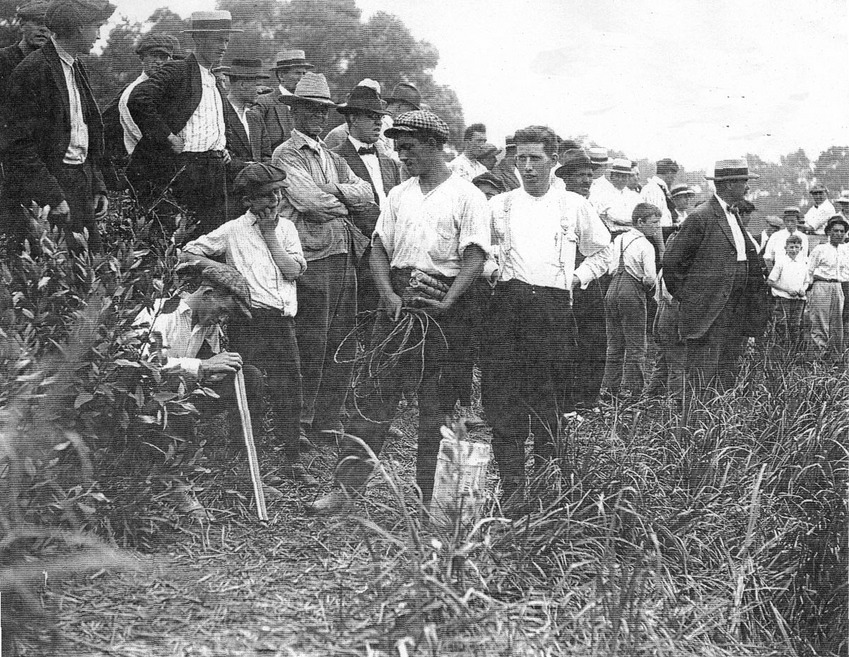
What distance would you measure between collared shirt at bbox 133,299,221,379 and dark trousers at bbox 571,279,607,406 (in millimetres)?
1856

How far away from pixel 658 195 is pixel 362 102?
310 centimetres

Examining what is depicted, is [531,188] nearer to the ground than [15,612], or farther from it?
farther from it

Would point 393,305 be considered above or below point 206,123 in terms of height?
below

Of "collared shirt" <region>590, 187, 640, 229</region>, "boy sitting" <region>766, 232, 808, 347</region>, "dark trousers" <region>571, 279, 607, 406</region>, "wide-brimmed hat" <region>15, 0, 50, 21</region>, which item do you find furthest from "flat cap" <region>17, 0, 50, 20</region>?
"boy sitting" <region>766, 232, 808, 347</region>

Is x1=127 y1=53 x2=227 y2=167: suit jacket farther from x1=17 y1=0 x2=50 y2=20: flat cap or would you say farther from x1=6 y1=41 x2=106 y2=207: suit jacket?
x1=17 y1=0 x2=50 y2=20: flat cap

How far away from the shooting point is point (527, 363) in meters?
4.80

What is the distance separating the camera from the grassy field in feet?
10.9

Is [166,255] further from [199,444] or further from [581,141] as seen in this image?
[581,141]

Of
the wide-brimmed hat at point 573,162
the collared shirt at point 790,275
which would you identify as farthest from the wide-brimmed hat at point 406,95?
the collared shirt at point 790,275

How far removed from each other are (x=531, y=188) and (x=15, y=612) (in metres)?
2.95

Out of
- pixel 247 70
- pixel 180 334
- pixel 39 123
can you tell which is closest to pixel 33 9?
pixel 39 123

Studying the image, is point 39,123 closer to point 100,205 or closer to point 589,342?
point 100,205

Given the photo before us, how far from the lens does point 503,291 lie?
4.78 meters

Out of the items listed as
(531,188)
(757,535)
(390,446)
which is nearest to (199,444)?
(390,446)
